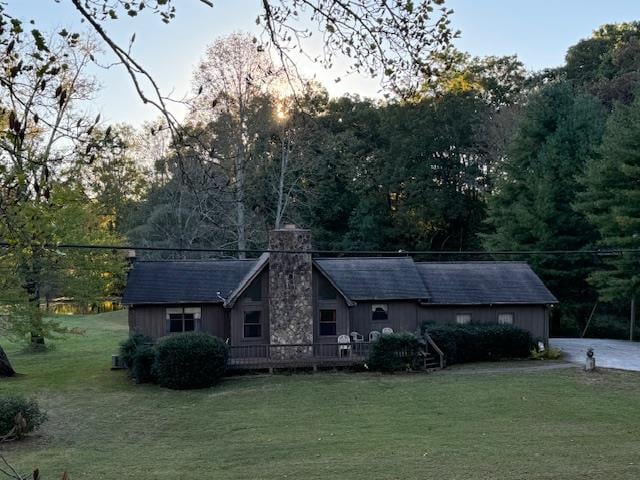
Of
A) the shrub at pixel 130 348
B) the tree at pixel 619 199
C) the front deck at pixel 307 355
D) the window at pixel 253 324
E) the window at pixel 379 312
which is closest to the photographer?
the shrub at pixel 130 348

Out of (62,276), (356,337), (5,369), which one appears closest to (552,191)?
(356,337)

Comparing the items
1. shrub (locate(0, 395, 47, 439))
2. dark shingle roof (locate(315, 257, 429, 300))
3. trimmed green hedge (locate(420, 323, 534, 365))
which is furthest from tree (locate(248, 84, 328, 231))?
shrub (locate(0, 395, 47, 439))

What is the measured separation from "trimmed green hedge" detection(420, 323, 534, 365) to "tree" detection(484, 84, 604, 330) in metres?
9.26

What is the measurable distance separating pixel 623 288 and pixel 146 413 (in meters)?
22.6

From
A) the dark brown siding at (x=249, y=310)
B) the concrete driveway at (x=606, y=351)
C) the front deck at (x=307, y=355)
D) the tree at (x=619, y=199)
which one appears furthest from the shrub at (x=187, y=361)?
the tree at (x=619, y=199)

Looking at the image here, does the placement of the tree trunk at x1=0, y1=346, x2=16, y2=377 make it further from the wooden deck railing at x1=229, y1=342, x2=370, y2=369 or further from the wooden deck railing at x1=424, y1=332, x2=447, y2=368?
the wooden deck railing at x1=424, y1=332, x2=447, y2=368

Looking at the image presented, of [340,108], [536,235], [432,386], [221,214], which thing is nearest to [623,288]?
[536,235]

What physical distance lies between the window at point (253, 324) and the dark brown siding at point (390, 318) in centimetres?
421

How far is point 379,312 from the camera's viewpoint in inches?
1126

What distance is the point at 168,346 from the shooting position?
23.1 metres

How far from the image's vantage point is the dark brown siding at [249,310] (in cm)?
2673

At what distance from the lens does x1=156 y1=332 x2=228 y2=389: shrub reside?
23000mm

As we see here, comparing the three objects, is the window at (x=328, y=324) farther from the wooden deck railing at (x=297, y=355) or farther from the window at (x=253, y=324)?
the window at (x=253, y=324)

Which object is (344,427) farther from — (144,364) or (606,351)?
(606,351)
